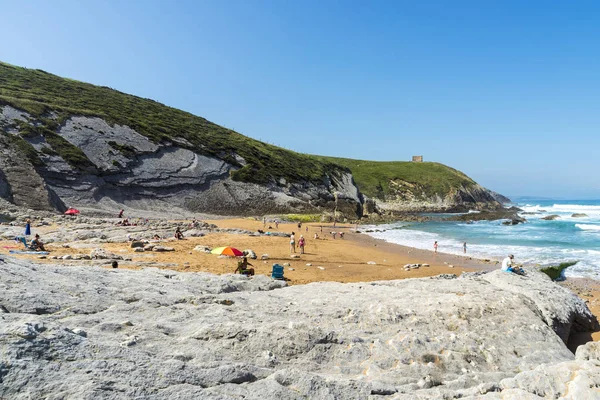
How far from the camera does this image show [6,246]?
18.2 metres

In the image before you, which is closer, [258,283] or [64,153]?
[258,283]

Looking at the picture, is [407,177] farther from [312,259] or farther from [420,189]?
[312,259]

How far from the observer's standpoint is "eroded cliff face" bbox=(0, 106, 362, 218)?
39.9 metres

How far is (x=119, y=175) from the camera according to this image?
51031 mm

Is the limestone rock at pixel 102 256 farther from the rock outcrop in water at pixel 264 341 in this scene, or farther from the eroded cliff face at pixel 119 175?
the eroded cliff face at pixel 119 175

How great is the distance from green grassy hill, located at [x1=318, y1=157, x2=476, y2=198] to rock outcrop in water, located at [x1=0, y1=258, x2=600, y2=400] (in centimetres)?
11030

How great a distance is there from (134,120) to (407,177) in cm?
9784

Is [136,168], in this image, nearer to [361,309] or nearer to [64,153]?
[64,153]

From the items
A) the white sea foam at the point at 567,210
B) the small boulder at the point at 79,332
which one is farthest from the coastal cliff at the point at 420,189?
the small boulder at the point at 79,332

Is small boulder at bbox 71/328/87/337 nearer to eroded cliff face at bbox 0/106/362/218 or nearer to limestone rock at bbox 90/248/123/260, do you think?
limestone rock at bbox 90/248/123/260

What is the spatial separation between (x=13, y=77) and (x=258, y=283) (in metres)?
85.6

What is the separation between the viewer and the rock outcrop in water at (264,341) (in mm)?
3895

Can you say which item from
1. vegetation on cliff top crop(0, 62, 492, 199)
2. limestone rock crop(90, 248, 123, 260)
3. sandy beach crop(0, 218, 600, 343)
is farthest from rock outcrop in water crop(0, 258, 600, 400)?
vegetation on cliff top crop(0, 62, 492, 199)

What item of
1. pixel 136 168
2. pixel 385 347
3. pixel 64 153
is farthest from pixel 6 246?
pixel 136 168
